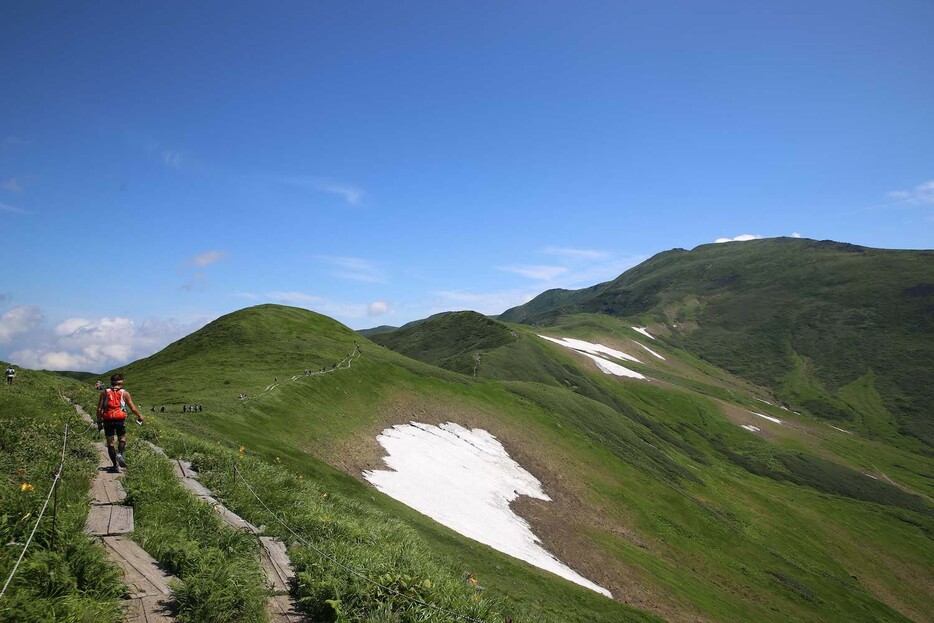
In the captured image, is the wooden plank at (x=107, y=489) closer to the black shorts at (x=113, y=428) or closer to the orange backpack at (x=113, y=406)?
the black shorts at (x=113, y=428)

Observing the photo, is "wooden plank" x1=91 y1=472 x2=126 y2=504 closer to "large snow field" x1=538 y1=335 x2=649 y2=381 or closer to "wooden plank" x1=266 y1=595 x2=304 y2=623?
"wooden plank" x1=266 y1=595 x2=304 y2=623

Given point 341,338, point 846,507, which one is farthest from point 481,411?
point 846,507

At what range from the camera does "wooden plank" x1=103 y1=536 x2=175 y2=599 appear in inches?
373

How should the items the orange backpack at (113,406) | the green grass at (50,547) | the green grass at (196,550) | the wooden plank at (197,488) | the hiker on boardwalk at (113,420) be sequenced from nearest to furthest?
the green grass at (50,547)
the green grass at (196,550)
the wooden plank at (197,488)
the hiker on boardwalk at (113,420)
the orange backpack at (113,406)

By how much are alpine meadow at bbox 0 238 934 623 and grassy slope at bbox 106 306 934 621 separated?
0.35 metres

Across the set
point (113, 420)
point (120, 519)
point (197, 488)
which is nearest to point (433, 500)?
point (197, 488)

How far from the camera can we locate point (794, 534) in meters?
82.8

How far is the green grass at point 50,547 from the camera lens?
798 cm

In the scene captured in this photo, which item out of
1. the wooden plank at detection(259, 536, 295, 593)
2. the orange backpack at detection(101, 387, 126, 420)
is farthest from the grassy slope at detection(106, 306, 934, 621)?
the orange backpack at detection(101, 387, 126, 420)

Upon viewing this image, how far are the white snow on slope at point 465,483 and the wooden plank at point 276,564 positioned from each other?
82.8 feet

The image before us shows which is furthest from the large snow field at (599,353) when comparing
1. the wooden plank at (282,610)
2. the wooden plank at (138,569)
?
the wooden plank at (138,569)

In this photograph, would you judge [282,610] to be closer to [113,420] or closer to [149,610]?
[149,610]

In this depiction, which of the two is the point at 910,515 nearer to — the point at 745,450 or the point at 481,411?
the point at 745,450

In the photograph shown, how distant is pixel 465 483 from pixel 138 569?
39.8 metres
